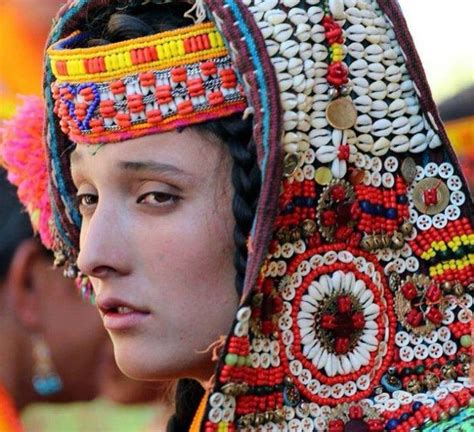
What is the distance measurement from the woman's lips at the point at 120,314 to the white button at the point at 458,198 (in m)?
0.65

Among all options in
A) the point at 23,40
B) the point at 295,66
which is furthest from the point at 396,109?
the point at 23,40

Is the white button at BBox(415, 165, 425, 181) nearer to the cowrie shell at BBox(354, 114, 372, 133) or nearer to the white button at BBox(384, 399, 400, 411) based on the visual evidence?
the cowrie shell at BBox(354, 114, 372, 133)

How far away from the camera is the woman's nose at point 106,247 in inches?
91.4

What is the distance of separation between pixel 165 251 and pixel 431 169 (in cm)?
56

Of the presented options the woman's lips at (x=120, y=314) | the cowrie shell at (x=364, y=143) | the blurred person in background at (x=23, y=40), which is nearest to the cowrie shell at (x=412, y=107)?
the cowrie shell at (x=364, y=143)

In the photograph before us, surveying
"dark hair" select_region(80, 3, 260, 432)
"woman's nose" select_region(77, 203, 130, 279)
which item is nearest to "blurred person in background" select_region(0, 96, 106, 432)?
"dark hair" select_region(80, 3, 260, 432)

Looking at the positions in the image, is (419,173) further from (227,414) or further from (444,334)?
(227,414)

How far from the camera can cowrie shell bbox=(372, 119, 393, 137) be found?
93.9 inches

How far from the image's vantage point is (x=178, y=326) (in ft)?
7.63

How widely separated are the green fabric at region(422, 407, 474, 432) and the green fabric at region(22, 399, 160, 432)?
247 centimetres

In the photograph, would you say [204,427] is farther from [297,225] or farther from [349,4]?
[349,4]

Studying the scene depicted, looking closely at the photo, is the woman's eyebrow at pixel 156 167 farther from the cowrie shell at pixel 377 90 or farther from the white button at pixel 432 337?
the white button at pixel 432 337

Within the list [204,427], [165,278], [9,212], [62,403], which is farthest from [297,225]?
[62,403]

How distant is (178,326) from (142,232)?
0.64ft
